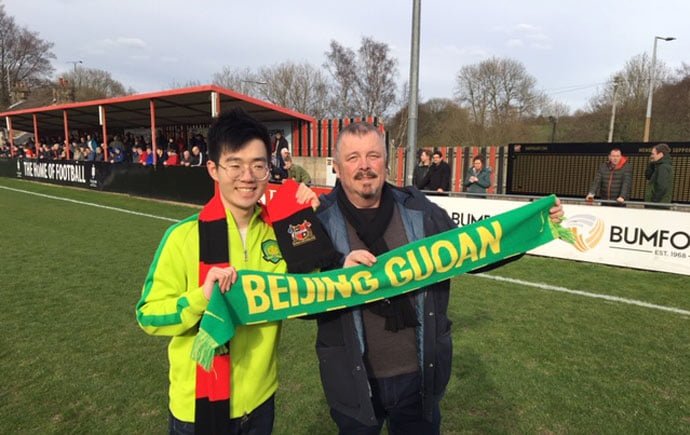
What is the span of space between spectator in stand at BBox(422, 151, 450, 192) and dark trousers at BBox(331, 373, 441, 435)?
8.90 m

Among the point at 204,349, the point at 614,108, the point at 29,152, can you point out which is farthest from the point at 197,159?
the point at 614,108

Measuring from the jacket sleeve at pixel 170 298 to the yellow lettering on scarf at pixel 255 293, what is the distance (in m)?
0.21

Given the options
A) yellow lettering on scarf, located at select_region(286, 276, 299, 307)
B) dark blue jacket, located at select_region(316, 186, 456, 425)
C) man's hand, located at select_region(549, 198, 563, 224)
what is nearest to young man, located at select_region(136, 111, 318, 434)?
yellow lettering on scarf, located at select_region(286, 276, 299, 307)

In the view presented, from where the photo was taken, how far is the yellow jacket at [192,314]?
1.72 meters

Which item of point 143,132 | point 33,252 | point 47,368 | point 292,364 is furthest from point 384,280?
point 143,132

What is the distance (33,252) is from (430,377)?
29.2 ft

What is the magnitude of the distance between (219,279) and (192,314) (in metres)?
0.18

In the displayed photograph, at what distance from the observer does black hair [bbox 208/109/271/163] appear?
6.06ft

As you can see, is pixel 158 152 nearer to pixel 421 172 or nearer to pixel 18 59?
pixel 421 172

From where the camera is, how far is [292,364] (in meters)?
4.20

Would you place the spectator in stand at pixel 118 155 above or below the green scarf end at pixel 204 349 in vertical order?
above

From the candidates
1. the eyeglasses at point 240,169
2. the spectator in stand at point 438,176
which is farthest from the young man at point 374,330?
the spectator in stand at point 438,176

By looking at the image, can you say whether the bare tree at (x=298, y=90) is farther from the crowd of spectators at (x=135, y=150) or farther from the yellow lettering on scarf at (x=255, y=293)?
the yellow lettering on scarf at (x=255, y=293)

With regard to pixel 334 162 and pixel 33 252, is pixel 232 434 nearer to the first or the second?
pixel 334 162
